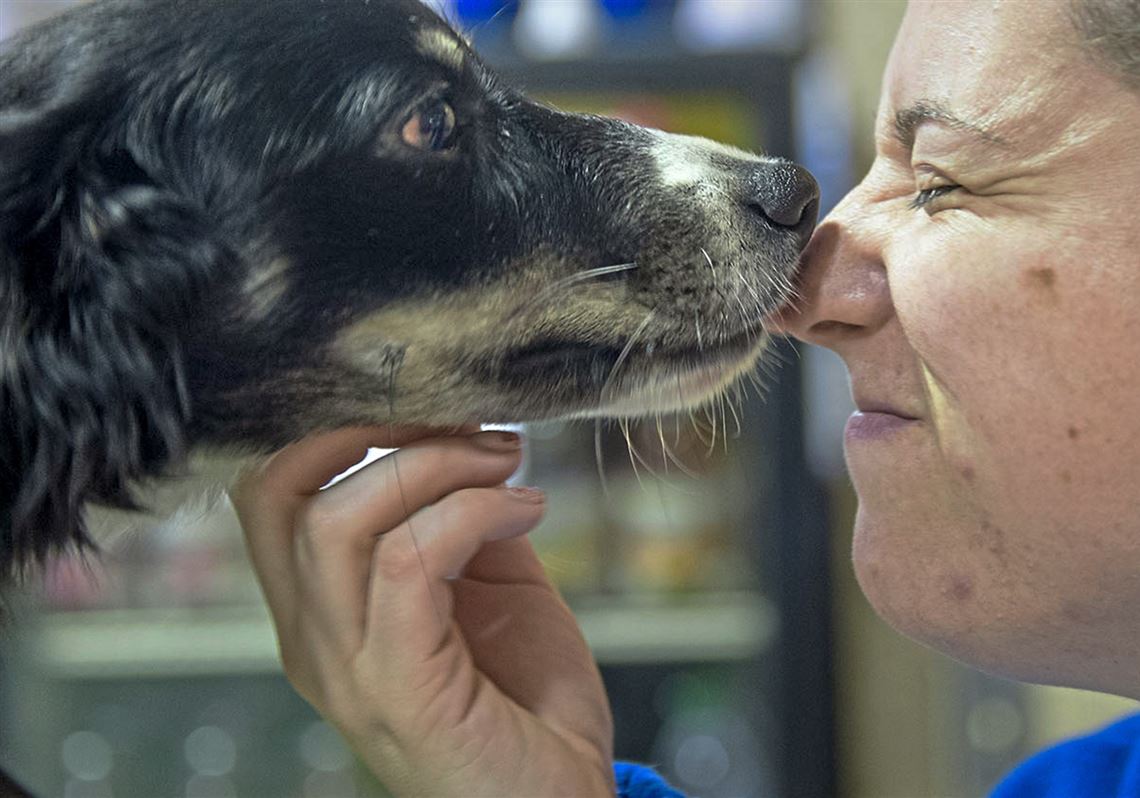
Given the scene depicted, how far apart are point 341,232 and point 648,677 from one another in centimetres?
160

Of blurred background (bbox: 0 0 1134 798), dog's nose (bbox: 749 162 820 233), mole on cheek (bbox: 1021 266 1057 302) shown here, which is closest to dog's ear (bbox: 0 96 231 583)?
dog's nose (bbox: 749 162 820 233)

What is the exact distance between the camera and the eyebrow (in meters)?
0.72

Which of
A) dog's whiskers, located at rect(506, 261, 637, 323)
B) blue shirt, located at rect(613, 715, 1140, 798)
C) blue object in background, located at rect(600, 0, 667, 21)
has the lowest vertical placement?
blue shirt, located at rect(613, 715, 1140, 798)

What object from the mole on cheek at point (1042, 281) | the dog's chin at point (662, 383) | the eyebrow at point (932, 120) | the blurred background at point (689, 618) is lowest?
the blurred background at point (689, 618)

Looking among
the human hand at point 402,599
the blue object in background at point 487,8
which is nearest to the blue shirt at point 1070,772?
the human hand at point 402,599

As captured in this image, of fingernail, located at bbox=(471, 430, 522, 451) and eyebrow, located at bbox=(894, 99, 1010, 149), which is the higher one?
eyebrow, located at bbox=(894, 99, 1010, 149)

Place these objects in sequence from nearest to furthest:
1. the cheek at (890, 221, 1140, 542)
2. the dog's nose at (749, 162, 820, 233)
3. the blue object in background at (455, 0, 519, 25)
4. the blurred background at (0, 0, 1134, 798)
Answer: the cheek at (890, 221, 1140, 542)
the dog's nose at (749, 162, 820, 233)
the blue object in background at (455, 0, 519, 25)
the blurred background at (0, 0, 1134, 798)

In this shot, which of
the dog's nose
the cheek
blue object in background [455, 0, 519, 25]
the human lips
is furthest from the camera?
blue object in background [455, 0, 519, 25]

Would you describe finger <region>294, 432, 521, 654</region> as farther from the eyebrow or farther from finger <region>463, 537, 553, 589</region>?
the eyebrow

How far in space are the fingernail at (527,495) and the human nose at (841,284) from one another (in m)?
0.20

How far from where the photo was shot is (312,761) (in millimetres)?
2352

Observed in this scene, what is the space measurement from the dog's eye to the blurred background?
46.0 inches

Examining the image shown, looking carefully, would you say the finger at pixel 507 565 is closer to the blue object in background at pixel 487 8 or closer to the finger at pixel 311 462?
the finger at pixel 311 462

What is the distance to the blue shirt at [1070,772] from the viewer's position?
0.90 meters
